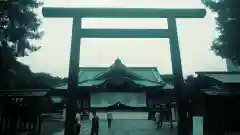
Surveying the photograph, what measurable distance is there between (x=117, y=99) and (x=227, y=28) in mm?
9252

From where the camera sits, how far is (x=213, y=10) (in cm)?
1620

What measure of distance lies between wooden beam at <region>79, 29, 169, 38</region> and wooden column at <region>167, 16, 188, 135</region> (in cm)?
21

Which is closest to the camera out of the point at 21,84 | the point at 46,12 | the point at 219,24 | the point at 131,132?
the point at 46,12

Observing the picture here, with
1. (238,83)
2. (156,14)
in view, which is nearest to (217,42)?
(238,83)

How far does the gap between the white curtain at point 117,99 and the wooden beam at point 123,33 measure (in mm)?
12962

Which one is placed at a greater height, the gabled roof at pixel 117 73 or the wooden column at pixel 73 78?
the gabled roof at pixel 117 73

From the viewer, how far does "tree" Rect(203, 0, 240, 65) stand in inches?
584

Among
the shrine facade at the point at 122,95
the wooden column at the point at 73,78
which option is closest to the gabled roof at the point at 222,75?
the shrine facade at the point at 122,95

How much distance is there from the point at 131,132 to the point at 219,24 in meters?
7.99

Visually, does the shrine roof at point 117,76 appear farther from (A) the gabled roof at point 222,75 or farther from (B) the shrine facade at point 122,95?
(A) the gabled roof at point 222,75

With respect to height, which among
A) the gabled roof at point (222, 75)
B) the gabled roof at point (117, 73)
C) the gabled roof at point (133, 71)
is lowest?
the gabled roof at point (222, 75)

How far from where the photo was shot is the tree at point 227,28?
14.8m

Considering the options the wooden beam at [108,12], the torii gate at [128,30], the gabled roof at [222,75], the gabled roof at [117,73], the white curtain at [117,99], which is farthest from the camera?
the gabled roof at [117,73]

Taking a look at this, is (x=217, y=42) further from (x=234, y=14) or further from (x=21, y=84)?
(x=21, y=84)
